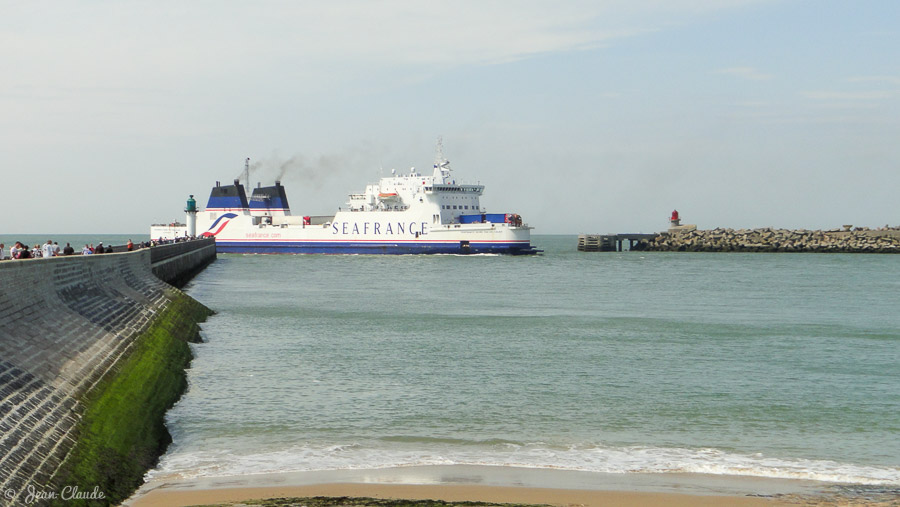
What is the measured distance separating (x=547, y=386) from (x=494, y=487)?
628 centimetres

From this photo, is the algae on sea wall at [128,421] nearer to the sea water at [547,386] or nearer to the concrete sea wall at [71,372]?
the concrete sea wall at [71,372]

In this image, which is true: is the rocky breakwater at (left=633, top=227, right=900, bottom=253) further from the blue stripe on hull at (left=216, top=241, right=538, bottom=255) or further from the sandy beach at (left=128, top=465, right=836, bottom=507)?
the sandy beach at (left=128, top=465, right=836, bottom=507)

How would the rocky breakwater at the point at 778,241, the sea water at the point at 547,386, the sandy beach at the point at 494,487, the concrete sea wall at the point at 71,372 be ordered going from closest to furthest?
the concrete sea wall at the point at 71,372, the sandy beach at the point at 494,487, the sea water at the point at 547,386, the rocky breakwater at the point at 778,241

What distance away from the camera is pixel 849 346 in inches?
824

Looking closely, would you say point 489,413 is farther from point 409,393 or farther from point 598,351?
point 598,351

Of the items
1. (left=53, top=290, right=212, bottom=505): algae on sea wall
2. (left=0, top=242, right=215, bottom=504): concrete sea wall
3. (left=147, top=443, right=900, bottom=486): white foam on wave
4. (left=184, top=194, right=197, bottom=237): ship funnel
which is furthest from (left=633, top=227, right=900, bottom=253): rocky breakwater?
(left=147, top=443, right=900, bottom=486): white foam on wave

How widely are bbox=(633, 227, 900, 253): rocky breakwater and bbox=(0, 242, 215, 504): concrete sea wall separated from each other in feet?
231

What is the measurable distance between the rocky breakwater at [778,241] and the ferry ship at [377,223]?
22.3 meters

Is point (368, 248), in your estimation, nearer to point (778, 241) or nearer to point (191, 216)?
point (191, 216)

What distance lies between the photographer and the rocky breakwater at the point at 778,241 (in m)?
77.1

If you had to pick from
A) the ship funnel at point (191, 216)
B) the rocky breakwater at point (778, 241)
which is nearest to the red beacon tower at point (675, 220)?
the rocky breakwater at point (778, 241)

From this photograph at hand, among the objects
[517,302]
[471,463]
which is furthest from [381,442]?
[517,302]

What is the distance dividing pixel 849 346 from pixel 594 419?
11.3 meters

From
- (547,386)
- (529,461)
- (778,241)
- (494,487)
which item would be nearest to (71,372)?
(494,487)
